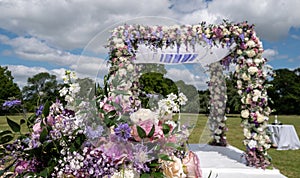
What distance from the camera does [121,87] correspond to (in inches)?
30.6

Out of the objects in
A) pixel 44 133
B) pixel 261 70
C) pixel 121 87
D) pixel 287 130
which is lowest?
pixel 287 130

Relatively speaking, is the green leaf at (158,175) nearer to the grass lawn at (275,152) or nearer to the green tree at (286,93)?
the grass lawn at (275,152)

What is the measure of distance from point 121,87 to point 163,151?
0.62ft

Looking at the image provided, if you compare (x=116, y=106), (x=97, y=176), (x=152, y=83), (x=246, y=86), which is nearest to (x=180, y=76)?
(x=152, y=83)

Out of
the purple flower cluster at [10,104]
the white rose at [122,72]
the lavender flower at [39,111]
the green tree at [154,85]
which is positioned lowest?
the lavender flower at [39,111]

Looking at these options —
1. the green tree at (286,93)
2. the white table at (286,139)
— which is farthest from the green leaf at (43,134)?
the green tree at (286,93)

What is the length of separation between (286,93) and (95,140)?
37896 millimetres

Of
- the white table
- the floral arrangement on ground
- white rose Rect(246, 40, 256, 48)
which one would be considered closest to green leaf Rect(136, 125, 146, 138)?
the floral arrangement on ground

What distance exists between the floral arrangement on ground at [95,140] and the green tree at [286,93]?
32959 mm

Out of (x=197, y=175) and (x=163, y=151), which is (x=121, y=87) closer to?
(x=163, y=151)

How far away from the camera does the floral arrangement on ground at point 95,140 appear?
2.30ft

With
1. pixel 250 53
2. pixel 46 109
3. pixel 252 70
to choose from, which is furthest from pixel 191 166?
pixel 250 53

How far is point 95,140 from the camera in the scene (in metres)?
0.71

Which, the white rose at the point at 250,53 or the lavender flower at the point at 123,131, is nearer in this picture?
the lavender flower at the point at 123,131
